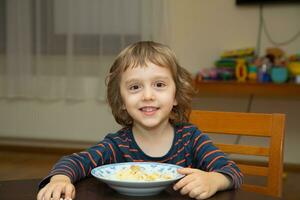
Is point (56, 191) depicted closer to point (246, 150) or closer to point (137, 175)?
point (137, 175)

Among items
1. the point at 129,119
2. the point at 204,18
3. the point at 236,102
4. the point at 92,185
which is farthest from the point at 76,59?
the point at 92,185

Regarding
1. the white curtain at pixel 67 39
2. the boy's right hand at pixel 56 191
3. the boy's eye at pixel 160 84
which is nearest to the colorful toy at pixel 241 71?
the white curtain at pixel 67 39

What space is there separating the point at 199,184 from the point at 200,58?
8.79 feet

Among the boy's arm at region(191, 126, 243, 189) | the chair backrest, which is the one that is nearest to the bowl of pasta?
the boy's arm at region(191, 126, 243, 189)

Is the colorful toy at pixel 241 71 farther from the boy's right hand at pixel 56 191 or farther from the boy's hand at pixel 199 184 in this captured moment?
the boy's right hand at pixel 56 191

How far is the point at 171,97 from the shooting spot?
113cm

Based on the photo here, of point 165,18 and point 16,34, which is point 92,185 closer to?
point 165,18

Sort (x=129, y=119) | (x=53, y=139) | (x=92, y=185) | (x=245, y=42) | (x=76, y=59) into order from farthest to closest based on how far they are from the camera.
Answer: (x=53, y=139) → (x=76, y=59) → (x=245, y=42) → (x=129, y=119) → (x=92, y=185)

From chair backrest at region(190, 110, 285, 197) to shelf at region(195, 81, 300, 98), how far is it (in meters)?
1.53

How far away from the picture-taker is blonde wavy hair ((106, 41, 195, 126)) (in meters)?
1.13

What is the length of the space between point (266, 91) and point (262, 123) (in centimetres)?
164

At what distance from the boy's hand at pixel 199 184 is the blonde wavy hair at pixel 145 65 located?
0.35 metres

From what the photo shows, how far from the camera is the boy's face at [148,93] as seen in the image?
108 cm

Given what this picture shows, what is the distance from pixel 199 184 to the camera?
2.73 feet
